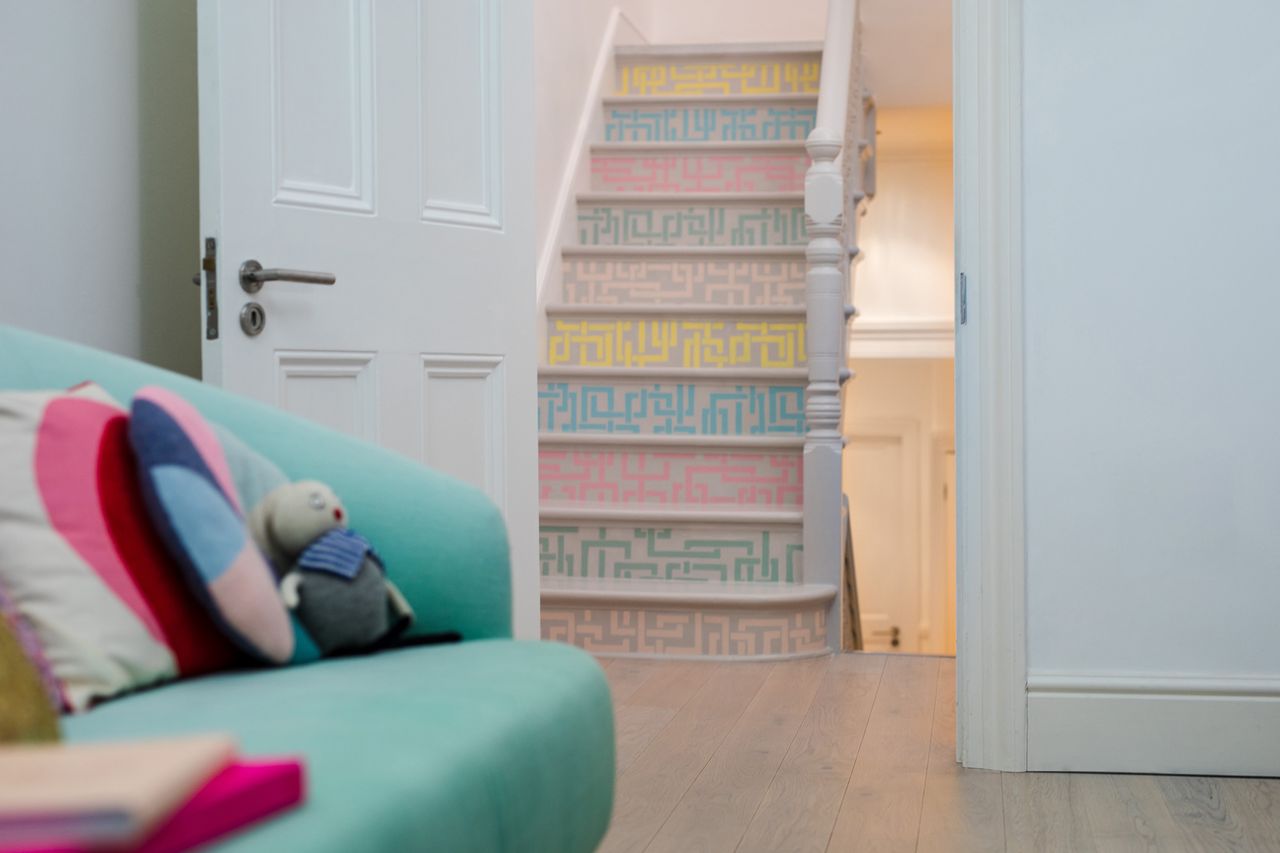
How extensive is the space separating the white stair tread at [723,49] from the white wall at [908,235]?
1.64 meters

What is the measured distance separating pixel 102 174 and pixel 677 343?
2242 mm

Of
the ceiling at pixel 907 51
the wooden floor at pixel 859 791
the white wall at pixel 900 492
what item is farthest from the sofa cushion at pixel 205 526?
the white wall at pixel 900 492

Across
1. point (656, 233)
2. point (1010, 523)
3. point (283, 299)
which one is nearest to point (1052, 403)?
point (1010, 523)

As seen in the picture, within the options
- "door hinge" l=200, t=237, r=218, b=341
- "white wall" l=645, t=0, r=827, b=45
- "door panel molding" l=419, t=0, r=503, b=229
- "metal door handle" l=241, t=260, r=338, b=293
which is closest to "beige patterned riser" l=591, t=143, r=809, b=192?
"white wall" l=645, t=0, r=827, b=45

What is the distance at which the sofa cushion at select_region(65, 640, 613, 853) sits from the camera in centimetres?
92

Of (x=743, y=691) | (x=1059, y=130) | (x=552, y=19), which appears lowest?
(x=743, y=691)

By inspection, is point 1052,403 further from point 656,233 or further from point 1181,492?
point 656,233

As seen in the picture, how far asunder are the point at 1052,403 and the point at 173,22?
1670 mm

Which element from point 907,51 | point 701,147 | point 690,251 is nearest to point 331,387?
point 690,251

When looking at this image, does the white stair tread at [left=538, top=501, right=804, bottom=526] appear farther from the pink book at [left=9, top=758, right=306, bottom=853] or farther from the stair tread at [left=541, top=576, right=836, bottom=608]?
the pink book at [left=9, top=758, right=306, bottom=853]

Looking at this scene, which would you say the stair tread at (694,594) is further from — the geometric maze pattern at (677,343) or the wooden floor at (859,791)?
the geometric maze pattern at (677,343)

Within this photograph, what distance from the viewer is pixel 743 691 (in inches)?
119

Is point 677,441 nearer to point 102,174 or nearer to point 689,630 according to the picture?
point 689,630

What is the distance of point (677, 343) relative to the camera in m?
4.12
